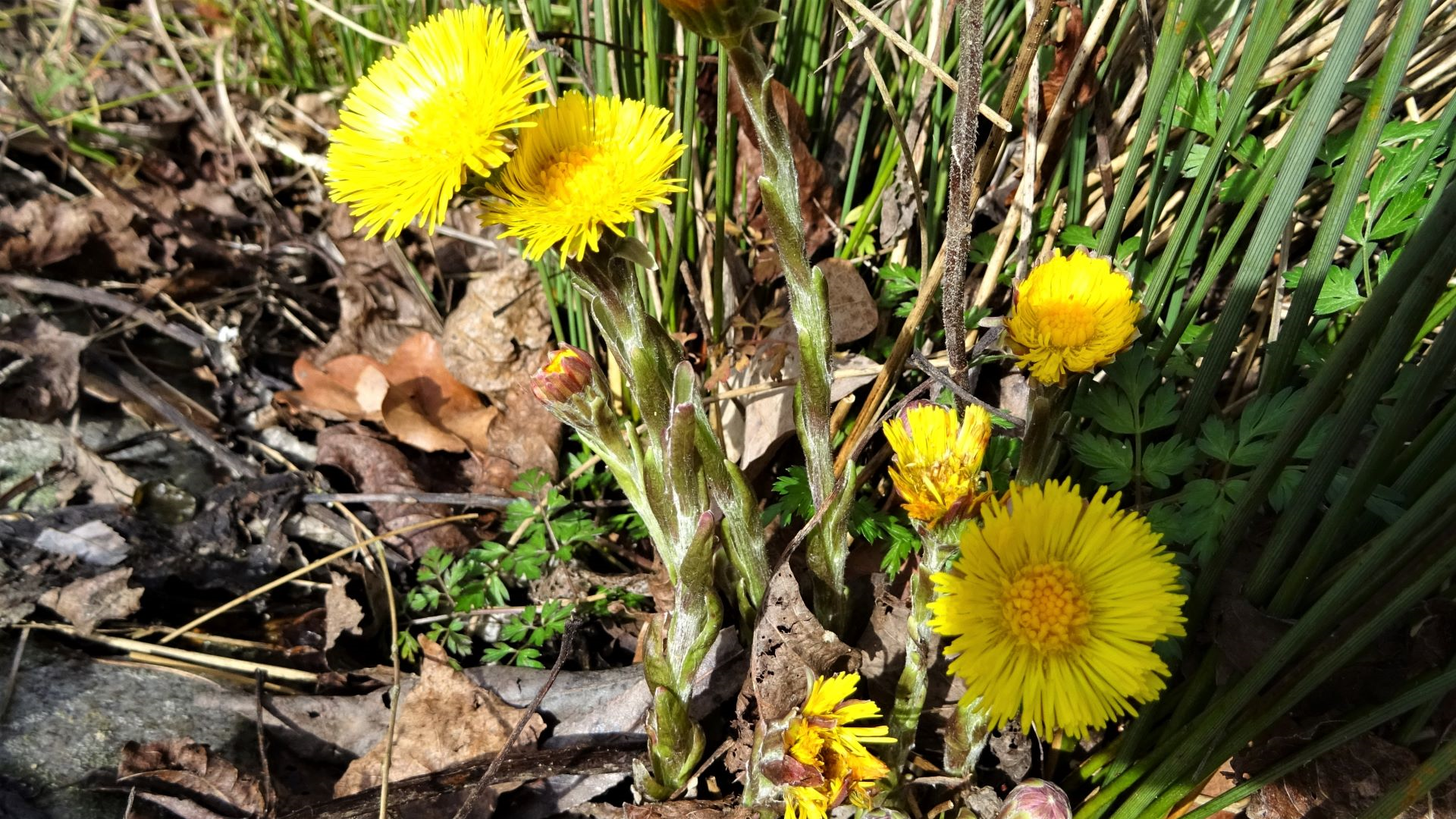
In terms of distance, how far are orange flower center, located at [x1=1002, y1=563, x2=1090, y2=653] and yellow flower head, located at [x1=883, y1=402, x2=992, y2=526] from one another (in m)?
A: 0.14

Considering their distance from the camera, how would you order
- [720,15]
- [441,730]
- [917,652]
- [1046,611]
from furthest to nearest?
[441,730] < [917,652] < [1046,611] < [720,15]

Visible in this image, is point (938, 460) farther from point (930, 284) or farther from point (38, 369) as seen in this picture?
point (38, 369)

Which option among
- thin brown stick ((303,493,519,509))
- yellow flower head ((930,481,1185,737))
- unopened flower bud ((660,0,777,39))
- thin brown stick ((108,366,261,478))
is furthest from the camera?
thin brown stick ((108,366,261,478))

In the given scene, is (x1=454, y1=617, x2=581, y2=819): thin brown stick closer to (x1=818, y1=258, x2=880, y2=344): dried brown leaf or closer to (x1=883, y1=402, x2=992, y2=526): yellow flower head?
(x1=883, y1=402, x2=992, y2=526): yellow flower head

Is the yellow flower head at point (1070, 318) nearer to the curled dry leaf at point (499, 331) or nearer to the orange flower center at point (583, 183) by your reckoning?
the orange flower center at point (583, 183)

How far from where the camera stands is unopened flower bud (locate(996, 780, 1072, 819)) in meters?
1.08

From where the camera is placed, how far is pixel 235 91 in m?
2.63

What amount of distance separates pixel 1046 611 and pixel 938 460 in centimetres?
23

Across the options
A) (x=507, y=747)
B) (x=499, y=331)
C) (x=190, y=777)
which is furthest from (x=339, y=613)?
(x=499, y=331)

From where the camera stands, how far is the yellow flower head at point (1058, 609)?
0.91 metres

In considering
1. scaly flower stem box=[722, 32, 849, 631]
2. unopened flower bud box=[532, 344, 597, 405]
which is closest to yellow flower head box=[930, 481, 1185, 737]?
scaly flower stem box=[722, 32, 849, 631]

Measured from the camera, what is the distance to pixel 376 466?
1956mm

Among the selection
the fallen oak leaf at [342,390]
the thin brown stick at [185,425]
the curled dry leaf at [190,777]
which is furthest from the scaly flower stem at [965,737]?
the thin brown stick at [185,425]

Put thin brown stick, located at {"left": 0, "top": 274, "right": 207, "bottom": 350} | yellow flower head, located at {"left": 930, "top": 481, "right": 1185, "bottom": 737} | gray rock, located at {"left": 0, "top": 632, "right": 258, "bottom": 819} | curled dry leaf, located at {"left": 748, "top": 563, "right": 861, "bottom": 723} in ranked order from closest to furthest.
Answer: yellow flower head, located at {"left": 930, "top": 481, "right": 1185, "bottom": 737}, curled dry leaf, located at {"left": 748, "top": 563, "right": 861, "bottom": 723}, gray rock, located at {"left": 0, "top": 632, "right": 258, "bottom": 819}, thin brown stick, located at {"left": 0, "top": 274, "right": 207, "bottom": 350}
